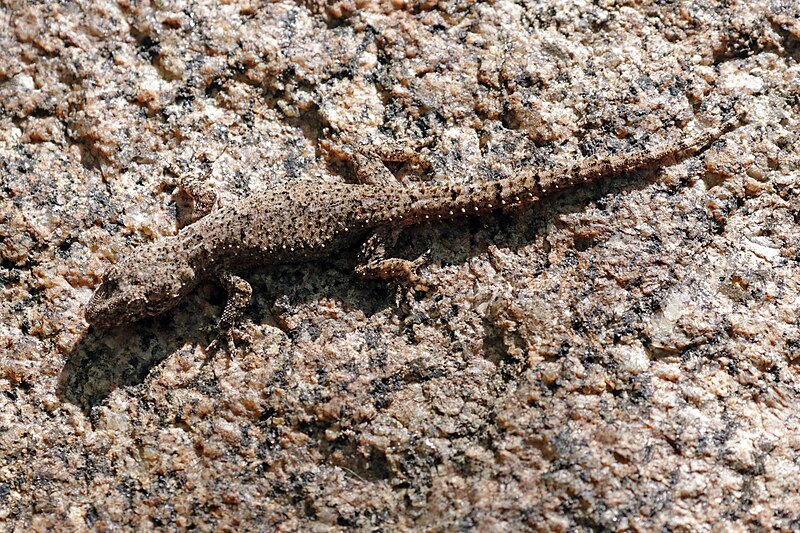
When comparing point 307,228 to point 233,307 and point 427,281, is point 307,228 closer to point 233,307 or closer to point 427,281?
point 233,307

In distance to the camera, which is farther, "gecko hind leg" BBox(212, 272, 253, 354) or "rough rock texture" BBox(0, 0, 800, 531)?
"gecko hind leg" BBox(212, 272, 253, 354)

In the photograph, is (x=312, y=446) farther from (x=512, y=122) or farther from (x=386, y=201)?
(x=512, y=122)

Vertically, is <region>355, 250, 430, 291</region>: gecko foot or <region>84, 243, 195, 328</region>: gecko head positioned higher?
<region>355, 250, 430, 291</region>: gecko foot

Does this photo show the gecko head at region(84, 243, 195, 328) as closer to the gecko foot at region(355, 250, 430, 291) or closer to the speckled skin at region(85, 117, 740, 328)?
the speckled skin at region(85, 117, 740, 328)

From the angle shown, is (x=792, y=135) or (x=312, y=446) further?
(x=792, y=135)

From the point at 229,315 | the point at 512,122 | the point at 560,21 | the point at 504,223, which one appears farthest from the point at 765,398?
the point at 229,315

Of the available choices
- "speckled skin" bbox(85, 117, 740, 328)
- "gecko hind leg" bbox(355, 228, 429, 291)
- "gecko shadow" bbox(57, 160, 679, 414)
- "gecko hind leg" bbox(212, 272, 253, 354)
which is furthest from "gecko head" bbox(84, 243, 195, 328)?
"gecko hind leg" bbox(355, 228, 429, 291)
